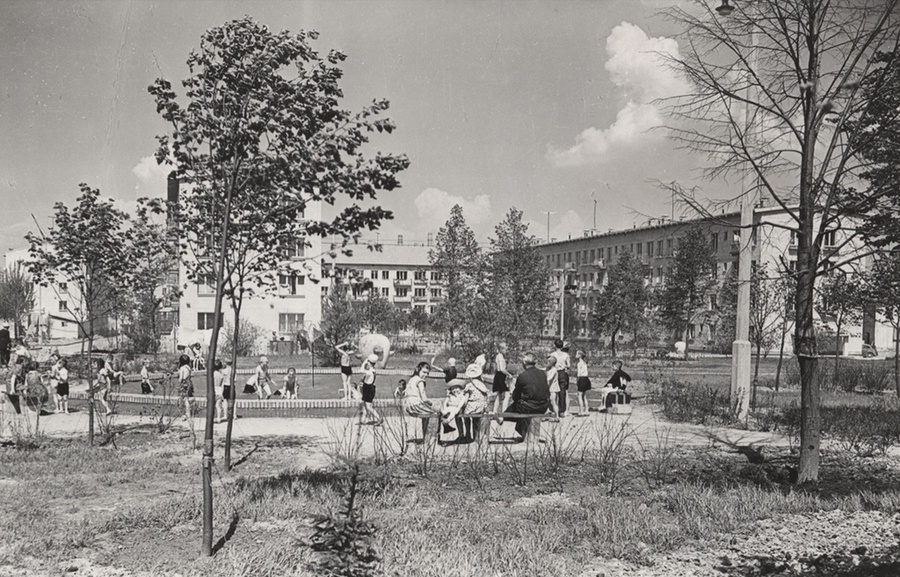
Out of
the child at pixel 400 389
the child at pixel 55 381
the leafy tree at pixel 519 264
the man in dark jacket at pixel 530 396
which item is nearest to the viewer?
the man in dark jacket at pixel 530 396

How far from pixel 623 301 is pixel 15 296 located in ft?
151

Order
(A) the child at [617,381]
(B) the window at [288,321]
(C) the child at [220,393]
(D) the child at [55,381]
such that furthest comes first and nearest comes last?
(B) the window at [288,321] → (D) the child at [55,381] → (A) the child at [617,381] → (C) the child at [220,393]

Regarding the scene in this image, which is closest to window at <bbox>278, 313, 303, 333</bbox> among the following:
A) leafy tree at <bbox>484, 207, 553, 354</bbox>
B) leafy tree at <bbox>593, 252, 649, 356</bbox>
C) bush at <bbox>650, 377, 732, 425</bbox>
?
leafy tree at <bbox>484, 207, 553, 354</bbox>

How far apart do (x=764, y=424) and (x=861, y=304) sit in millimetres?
14105

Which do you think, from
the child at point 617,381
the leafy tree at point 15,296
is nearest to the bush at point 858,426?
the child at point 617,381

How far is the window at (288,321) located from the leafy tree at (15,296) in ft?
59.5

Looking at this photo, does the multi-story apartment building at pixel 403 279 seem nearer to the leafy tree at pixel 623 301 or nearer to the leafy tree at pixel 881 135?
the leafy tree at pixel 623 301

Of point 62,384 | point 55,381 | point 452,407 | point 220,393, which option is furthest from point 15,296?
point 452,407

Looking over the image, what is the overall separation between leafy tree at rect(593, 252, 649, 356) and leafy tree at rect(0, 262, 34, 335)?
40.9m

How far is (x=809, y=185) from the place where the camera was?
7.82 m

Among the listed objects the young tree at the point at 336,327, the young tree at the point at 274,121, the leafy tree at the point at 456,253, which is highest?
the leafy tree at the point at 456,253

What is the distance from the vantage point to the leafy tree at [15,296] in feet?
177

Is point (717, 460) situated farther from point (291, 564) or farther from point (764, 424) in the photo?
point (291, 564)

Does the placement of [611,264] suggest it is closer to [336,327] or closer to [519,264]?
[519,264]
